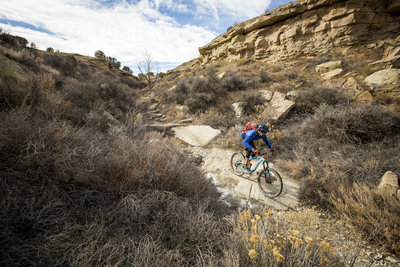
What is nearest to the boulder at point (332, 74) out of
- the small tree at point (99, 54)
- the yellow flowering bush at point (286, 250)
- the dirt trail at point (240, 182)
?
the dirt trail at point (240, 182)

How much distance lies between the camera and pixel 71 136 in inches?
87.7

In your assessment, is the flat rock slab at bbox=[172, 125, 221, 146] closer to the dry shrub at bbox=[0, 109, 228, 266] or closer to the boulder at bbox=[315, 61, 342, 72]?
the dry shrub at bbox=[0, 109, 228, 266]

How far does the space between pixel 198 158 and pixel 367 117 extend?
17.4 feet

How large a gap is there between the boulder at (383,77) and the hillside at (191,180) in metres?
0.06

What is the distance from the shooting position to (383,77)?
20.0 feet

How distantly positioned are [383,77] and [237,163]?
25.3ft

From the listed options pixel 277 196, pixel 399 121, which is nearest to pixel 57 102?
pixel 277 196

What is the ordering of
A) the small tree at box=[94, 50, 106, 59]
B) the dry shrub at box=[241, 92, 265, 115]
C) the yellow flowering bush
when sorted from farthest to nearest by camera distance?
the small tree at box=[94, 50, 106, 59] → the dry shrub at box=[241, 92, 265, 115] → the yellow flowering bush

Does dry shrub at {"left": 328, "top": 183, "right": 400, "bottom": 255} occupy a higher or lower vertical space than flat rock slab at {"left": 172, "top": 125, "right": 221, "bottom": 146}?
lower

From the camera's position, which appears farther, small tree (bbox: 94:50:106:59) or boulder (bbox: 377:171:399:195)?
small tree (bbox: 94:50:106:59)

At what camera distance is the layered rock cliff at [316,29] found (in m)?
9.51

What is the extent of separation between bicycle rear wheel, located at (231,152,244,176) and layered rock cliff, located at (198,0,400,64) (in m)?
12.1

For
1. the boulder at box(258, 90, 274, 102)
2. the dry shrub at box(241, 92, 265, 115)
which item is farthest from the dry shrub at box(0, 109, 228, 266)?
the boulder at box(258, 90, 274, 102)

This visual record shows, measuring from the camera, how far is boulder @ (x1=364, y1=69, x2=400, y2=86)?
5793mm
